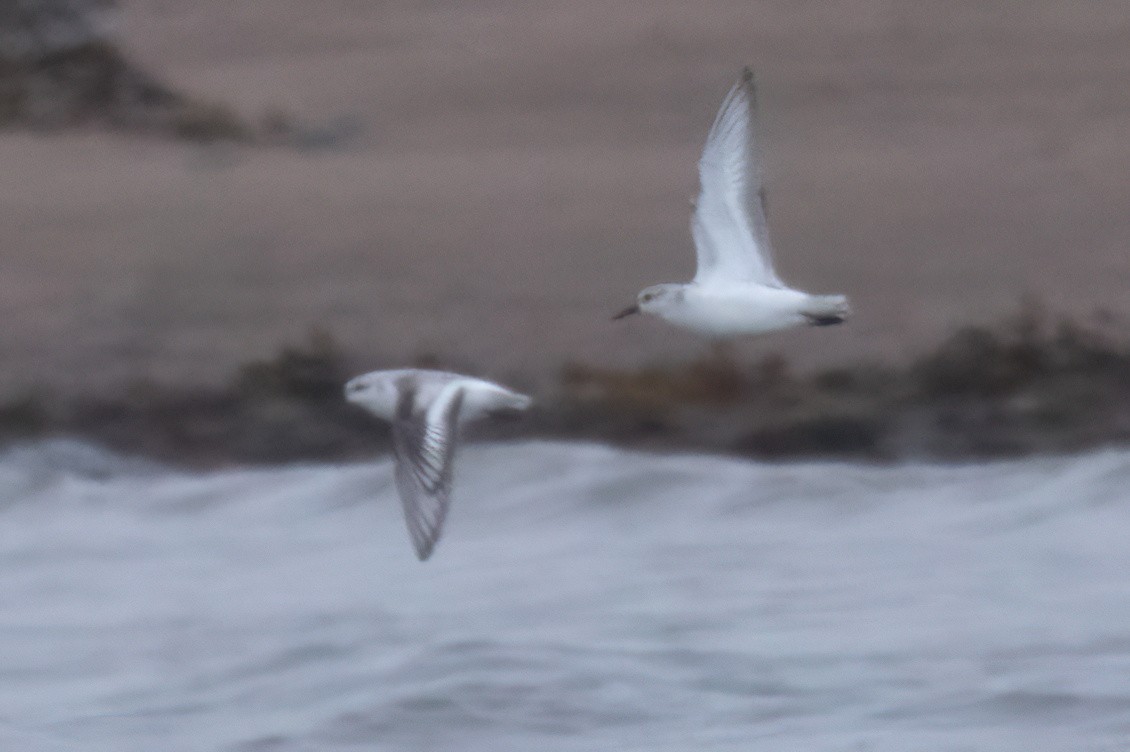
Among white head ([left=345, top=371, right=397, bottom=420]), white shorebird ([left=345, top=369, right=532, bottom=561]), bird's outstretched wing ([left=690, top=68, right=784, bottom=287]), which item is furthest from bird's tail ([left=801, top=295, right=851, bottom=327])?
white head ([left=345, top=371, right=397, bottom=420])

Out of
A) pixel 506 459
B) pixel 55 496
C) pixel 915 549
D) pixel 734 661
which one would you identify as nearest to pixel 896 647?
pixel 734 661

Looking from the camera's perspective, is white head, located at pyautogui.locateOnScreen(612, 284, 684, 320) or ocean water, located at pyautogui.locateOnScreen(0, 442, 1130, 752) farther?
ocean water, located at pyautogui.locateOnScreen(0, 442, 1130, 752)

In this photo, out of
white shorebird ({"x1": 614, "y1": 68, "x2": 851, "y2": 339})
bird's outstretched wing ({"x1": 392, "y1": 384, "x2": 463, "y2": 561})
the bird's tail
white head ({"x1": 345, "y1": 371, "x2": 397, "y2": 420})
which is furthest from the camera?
white head ({"x1": 345, "y1": 371, "x2": 397, "y2": 420})

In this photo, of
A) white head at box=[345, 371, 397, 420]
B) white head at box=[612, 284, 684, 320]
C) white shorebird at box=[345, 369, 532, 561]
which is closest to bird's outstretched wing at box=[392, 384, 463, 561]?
white shorebird at box=[345, 369, 532, 561]

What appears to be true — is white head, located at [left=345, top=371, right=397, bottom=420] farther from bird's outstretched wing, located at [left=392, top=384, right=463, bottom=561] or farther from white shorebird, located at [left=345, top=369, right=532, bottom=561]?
bird's outstretched wing, located at [left=392, top=384, right=463, bottom=561]

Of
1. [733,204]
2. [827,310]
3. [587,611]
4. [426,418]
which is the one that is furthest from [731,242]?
[587,611]

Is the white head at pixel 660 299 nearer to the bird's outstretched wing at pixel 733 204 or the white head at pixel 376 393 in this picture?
the bird's outstretched wing at pixel 733 204

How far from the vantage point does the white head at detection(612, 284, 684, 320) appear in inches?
263

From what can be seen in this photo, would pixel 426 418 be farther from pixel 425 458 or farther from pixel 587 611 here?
pixel 587 611

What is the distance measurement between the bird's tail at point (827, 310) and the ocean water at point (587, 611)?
2.20 meters

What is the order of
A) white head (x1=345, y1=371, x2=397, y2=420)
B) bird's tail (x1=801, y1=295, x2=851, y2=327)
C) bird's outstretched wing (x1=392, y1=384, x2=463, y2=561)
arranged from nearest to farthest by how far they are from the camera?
bird's tail (x1=801, y1=295, x2=851, y2=327) < bird's outstretched wing (x1=392, y1=384, x2=463, y2=561) < white head (x1=345, y1=371, x2=397, y2=420)

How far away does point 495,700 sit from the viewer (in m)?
8.61

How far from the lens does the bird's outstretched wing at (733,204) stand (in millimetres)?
6461

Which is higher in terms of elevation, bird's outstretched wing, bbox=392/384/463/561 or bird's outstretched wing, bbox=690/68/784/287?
bird's outstretched wing, bbox=690/68/784/287
